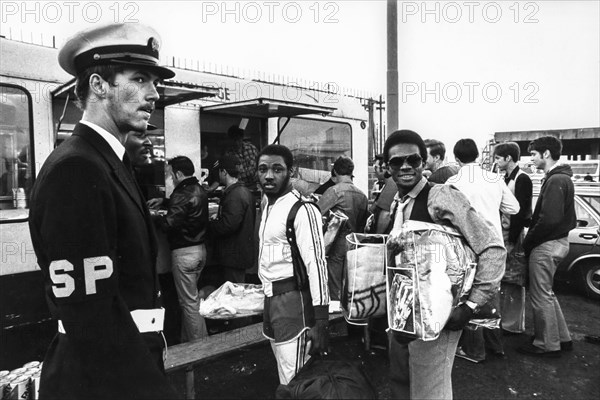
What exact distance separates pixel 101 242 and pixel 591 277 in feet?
26.3

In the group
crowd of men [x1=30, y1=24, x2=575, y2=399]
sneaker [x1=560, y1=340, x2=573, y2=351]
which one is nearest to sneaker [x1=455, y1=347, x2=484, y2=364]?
crowd of men [x1=30, y1=24, x2=575, y2=399]

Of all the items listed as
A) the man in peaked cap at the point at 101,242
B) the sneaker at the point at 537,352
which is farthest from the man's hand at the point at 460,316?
the sneaker at the point at 537,352

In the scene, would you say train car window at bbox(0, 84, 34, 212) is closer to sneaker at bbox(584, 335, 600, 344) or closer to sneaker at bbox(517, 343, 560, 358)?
sneaker at bbox(517, 343, 560, 358)

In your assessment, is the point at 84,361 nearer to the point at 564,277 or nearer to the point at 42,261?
the point at 42,261

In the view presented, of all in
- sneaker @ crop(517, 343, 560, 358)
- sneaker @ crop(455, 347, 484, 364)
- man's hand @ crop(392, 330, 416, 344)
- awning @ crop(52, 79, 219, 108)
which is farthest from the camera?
sneaker @ crop(517, 343, 560, 358)

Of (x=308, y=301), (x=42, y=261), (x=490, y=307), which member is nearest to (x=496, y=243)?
(x=490, y=307)

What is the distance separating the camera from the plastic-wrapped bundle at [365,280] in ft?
8.87

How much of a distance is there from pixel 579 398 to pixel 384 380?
1.73 meters

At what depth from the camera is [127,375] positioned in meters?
1.35

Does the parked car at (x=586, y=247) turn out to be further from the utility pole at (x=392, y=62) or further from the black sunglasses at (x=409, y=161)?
the black sunglasses at (x=409, y=161)

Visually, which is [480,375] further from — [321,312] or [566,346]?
[321,312]

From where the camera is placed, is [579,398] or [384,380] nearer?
[579,398]

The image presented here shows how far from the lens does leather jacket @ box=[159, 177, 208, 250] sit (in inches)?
175

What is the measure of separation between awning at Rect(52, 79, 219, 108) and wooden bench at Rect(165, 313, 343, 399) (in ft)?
7.76
